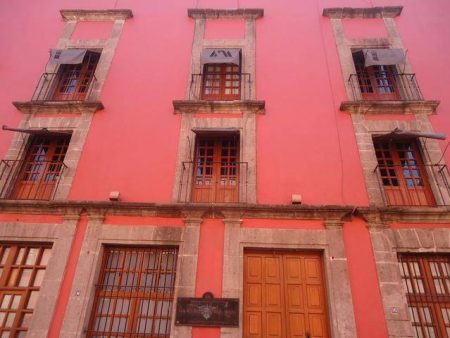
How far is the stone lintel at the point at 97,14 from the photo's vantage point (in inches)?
422

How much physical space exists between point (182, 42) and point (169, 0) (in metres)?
2.21

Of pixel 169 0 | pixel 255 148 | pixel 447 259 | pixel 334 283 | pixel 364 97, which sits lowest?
pixel 334 283

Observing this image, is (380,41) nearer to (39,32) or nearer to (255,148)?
(255,148)

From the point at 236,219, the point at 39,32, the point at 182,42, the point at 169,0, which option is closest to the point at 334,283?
the point at 236,219

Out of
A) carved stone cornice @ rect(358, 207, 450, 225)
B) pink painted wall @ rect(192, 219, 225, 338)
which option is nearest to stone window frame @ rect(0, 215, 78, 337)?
pink painted wall @ rect(192, 219, 225, 338)

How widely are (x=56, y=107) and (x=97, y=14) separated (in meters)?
3.85

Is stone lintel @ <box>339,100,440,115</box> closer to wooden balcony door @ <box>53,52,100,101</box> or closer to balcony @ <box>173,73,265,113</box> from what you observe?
balcony @ <box>173,73,265,113</box>

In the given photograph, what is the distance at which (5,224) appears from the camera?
7266mm

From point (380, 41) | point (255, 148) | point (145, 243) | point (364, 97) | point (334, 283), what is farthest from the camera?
point (380, 41)

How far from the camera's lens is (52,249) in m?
6.98

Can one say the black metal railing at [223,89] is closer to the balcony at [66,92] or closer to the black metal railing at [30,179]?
the balcony at [66,92]

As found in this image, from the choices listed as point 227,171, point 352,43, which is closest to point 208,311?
point 227,171

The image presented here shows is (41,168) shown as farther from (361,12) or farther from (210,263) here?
(361,12)

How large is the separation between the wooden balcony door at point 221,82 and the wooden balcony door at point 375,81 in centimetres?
348
